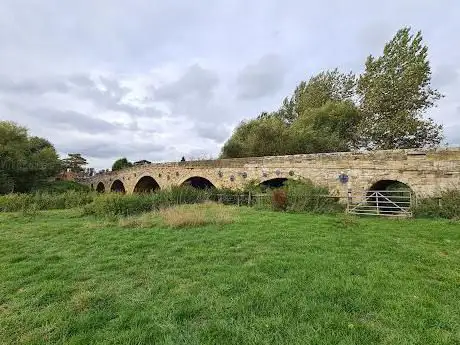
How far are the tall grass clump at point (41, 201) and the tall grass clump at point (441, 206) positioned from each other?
14.9 m

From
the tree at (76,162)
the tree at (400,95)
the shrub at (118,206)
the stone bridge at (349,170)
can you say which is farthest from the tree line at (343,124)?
the tree at (76,162)

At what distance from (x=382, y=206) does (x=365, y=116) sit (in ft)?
40.2

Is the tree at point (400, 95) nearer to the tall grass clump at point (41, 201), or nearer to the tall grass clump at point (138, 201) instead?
the tall grass clump at point (138, 201)

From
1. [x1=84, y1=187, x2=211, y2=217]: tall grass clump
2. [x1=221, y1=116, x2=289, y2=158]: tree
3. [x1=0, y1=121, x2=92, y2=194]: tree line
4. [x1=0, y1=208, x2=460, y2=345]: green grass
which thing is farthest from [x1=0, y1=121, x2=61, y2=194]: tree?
[x1=0, y1=208, x2=460, y2=345]: green grass

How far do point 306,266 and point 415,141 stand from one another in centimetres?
1951

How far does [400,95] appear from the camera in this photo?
20.6 m

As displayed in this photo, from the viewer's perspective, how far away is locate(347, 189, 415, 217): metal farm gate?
1186 cm

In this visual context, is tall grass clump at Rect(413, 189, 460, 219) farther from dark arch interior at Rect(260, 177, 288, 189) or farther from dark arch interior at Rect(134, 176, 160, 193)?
dark arch interior at Rect(134, 176, 160, 193)

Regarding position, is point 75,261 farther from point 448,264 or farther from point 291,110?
point 291,110

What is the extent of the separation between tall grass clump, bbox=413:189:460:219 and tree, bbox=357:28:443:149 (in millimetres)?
10310

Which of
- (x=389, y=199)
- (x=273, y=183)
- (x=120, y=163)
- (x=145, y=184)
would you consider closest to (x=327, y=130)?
(x=273, y=183)

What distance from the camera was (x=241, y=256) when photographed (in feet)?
18.7

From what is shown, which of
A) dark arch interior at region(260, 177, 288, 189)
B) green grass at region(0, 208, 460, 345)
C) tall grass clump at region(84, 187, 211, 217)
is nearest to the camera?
green grass at region(0, 208, 460, 345)

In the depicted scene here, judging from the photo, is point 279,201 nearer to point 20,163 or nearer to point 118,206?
point 118,206
